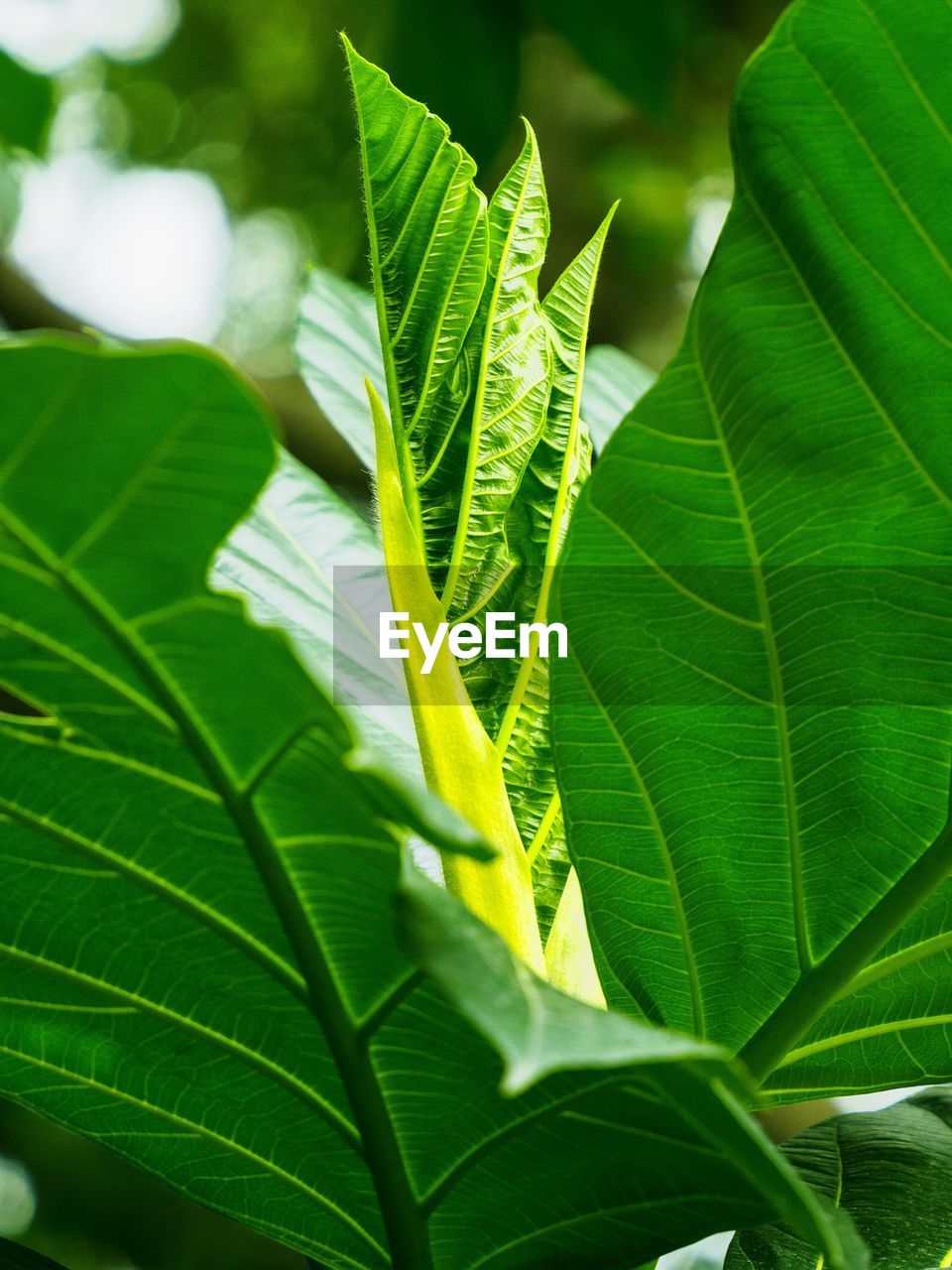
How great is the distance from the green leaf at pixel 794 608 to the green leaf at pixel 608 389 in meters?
0.44

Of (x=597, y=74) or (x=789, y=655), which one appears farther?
(x=597, y=74)

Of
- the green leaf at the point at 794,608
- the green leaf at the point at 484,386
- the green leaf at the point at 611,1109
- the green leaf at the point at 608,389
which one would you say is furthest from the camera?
the green leaf at the point at 608,389

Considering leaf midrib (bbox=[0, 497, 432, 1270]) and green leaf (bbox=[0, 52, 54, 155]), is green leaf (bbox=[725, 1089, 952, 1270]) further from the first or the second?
green leaf (bbox=[0, 52, 54, 155])

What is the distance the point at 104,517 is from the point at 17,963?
7.3 inches

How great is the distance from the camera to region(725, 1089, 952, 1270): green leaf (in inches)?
17.4

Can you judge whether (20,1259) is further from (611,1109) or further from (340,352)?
(340,352)

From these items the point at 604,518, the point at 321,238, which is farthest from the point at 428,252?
the point at 321,238

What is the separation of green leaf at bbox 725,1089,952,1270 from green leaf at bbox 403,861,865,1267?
0.34 feet

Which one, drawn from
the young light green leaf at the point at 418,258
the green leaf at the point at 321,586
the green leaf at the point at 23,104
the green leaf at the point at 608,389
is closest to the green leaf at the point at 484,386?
the young light green leaf at the point at 418,258

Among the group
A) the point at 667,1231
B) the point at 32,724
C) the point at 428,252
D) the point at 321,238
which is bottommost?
the point at 667,1231

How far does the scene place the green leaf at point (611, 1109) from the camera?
0.76 ft

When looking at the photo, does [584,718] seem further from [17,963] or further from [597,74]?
[597,74]

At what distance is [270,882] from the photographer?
323mm

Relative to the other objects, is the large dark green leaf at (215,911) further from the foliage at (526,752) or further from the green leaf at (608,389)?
the green leaf at (608,389)
